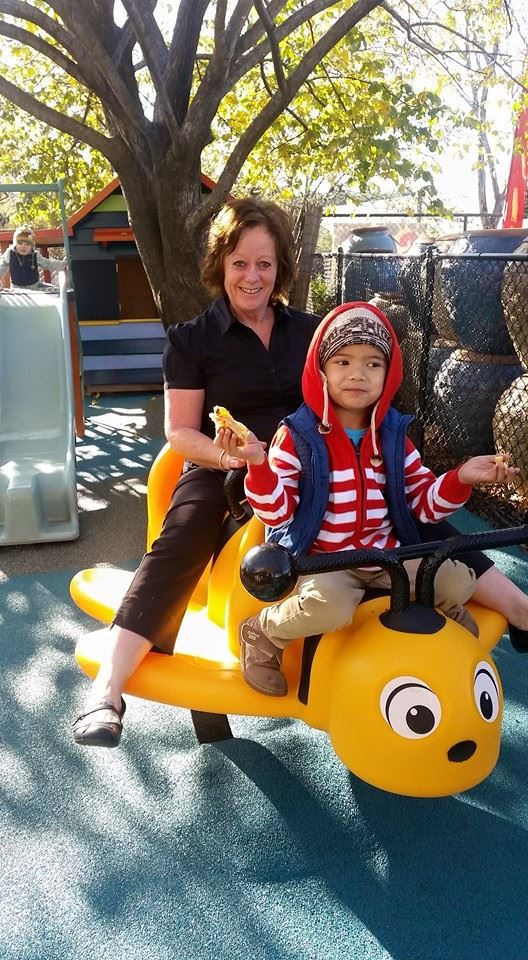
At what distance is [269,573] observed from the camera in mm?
1432

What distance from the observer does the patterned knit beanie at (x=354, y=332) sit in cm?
175

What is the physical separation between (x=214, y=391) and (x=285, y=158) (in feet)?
16.5

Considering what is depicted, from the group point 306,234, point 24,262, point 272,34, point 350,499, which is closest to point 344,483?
point 350,499

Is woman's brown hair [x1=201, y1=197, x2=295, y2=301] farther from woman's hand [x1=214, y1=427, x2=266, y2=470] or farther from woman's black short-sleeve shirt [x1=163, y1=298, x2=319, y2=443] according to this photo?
woman's hand [x1=214, y1=427, x2=266, y2=470]

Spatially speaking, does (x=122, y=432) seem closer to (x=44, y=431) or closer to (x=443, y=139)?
(x=44, y=431)

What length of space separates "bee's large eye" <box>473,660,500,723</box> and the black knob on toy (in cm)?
47

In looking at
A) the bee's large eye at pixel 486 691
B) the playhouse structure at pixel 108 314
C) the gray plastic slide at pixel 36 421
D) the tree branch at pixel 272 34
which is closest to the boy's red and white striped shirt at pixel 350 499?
the bee's large eye at pixel 486 691

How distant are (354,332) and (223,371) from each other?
754 mm

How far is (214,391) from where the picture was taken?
2.43 meters

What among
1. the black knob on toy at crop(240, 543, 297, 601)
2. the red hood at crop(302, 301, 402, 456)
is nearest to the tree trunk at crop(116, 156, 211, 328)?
the red hood at crop(302, 301, 402, 456)

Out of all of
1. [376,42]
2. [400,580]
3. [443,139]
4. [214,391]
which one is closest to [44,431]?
[214,391]

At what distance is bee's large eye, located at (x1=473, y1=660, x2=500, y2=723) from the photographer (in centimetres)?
158

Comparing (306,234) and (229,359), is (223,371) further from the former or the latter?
(306,234)

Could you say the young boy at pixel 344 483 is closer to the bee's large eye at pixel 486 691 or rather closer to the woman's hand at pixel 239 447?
the woman's hand at pixel 239 447
